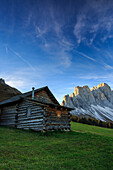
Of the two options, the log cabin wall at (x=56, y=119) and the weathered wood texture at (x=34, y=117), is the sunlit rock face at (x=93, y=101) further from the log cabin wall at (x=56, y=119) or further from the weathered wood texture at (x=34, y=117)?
the weathered wood texture at (x=34, y=117)

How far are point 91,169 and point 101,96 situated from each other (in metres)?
132

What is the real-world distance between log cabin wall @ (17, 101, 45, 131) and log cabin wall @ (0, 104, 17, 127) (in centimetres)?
109

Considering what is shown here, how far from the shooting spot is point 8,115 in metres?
19.2

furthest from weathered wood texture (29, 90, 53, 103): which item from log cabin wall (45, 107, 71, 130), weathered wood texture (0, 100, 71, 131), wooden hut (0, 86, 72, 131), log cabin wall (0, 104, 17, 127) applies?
log cabin wall (45, 107, 71, 130)

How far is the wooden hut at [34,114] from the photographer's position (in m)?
15.2

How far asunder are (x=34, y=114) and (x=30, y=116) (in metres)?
0.71

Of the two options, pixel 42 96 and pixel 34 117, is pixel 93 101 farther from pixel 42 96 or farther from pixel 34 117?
pixel 34 117

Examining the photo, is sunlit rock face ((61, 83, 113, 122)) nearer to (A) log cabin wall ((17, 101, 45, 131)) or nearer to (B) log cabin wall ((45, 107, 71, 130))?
(B) log cabin wall ((45, 107, 71, 130))

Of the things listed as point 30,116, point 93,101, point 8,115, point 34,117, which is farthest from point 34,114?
point 93,101

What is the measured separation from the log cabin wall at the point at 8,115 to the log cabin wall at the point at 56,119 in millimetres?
5596

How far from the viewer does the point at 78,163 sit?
5.72 metres

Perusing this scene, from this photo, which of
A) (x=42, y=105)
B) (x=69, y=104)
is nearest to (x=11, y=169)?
(x=42, y=105)

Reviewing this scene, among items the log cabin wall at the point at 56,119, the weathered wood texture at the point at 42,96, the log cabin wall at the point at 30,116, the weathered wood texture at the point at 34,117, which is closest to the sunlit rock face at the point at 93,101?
the weathered wood texture at the point at 42,96

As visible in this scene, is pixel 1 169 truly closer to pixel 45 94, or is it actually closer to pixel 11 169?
pixel 11 169
